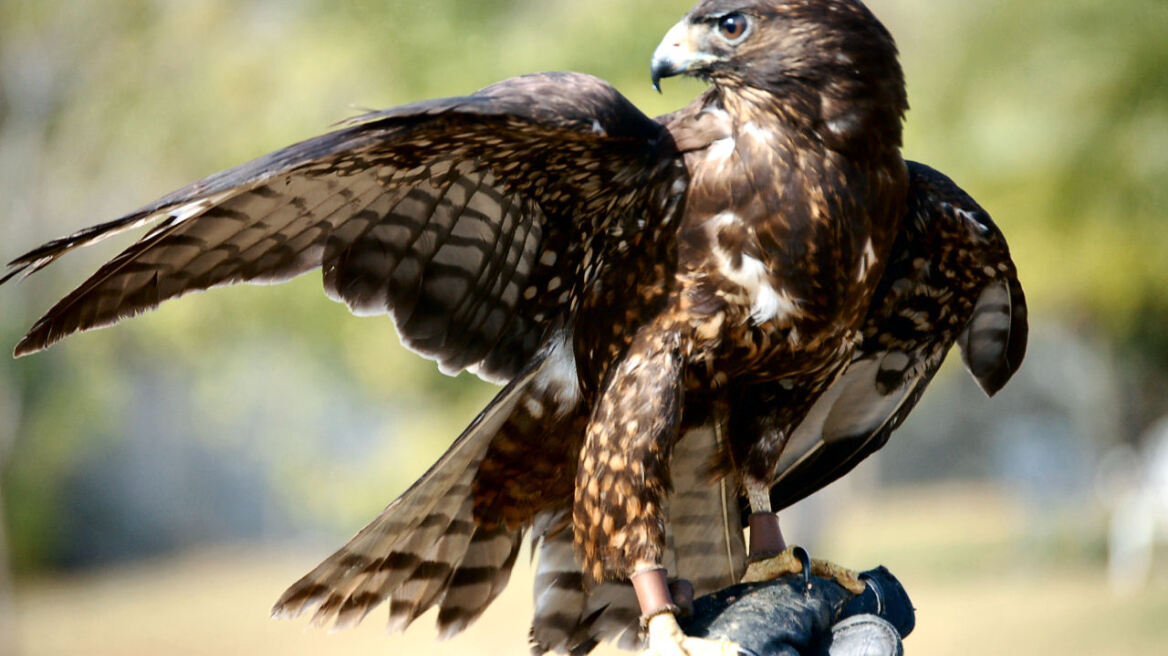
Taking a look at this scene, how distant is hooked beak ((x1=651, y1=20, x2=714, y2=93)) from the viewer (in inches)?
116

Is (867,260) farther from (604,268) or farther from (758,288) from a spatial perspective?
(604,268)

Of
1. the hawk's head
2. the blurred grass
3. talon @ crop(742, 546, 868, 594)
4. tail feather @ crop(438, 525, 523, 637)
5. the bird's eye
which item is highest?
the bird's eye

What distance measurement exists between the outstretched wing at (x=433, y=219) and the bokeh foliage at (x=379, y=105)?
6000 millimetres

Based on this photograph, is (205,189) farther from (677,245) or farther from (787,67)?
(787,67)

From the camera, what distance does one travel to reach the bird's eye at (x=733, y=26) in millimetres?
2904

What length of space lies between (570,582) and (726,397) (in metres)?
0.73

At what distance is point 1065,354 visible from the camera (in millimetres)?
24797

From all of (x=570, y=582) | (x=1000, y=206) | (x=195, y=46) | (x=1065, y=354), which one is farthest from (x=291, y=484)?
(x=570, y=582)

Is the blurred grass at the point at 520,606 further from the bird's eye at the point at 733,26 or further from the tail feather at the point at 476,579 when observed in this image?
the bird's eye at the point at 733,26

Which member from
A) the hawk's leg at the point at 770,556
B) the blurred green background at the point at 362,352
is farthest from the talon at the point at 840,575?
the blurred green background at the point at 362,352

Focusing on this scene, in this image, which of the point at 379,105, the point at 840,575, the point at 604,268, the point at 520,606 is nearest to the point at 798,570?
the point at 840,575

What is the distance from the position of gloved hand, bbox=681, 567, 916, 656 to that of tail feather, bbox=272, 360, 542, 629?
0.67 m

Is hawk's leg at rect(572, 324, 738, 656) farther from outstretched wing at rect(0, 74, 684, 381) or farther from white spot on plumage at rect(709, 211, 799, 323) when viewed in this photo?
outstretched wing at rect(0, 74, 684, 381)

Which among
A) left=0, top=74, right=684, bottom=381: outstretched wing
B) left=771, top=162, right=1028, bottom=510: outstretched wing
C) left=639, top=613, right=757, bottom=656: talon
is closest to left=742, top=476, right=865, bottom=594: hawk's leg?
left=771, top=162, right=1028, bottom=510: outstretched wing
